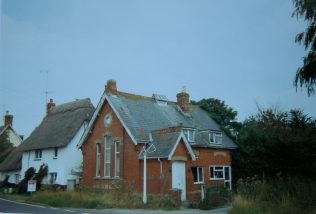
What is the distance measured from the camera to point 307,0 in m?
16.5

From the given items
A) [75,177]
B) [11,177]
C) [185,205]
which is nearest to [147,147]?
[185,205]

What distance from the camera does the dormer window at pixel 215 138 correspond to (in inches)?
1350

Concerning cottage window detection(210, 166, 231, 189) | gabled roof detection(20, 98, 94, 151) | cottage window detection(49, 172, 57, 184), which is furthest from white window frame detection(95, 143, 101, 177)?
cottage window detection(210, 166, 231, 189)

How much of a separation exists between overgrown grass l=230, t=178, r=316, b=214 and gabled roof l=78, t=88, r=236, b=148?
10.1 metres

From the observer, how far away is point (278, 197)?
58.7 feet

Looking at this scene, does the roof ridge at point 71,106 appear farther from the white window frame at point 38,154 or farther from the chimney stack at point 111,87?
the chimney stack at point 111,87

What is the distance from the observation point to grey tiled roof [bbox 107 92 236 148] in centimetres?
3053

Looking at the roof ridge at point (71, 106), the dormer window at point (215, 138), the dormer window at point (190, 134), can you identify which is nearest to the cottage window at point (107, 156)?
the dormer window at point (190, 134)

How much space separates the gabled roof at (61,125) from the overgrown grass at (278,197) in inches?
903

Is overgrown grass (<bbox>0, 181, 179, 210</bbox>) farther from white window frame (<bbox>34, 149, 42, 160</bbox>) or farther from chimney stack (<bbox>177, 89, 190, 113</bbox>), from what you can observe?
white window frame (<bbox>34, 149, 42, 160</bbox>)

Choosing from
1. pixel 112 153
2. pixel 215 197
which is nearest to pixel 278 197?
pixel 215 197

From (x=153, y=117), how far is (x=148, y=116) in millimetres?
468

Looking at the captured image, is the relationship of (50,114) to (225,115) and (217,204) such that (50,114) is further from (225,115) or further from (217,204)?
(217,204)

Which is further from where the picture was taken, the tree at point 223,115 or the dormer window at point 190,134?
the tree at point 223,115
